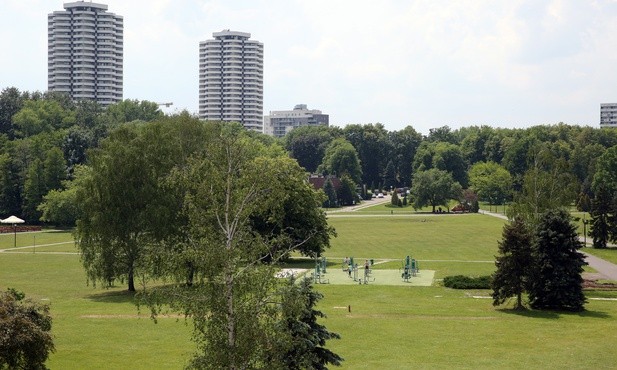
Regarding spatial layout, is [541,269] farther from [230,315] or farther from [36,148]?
[36,148]

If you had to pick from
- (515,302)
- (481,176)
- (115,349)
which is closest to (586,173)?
(481,176)

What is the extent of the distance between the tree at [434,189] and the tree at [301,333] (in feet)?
365

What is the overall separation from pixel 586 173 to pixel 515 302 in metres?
118

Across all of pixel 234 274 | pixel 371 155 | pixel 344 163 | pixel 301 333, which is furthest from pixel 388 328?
pixel 371 155

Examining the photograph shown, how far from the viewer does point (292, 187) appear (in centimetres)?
6525

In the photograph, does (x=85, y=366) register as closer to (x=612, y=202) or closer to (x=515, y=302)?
(x=515, y=302)

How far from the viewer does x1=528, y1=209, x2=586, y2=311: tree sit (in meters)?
43.5

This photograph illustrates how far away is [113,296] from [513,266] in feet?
74.8

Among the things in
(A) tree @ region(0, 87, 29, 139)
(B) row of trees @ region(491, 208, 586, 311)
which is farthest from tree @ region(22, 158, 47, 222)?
(B) row of trees @ region(491, 208, 586, 311)

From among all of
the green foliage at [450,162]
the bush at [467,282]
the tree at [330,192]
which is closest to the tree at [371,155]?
the green foliage at [450,162]

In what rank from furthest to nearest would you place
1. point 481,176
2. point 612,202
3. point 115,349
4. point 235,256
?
point 481,176, point 612,202, point 115,349, point 235,256

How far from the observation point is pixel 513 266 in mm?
43219

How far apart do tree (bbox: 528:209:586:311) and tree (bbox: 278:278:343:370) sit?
23.2 metres

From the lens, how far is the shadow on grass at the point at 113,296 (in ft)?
155
